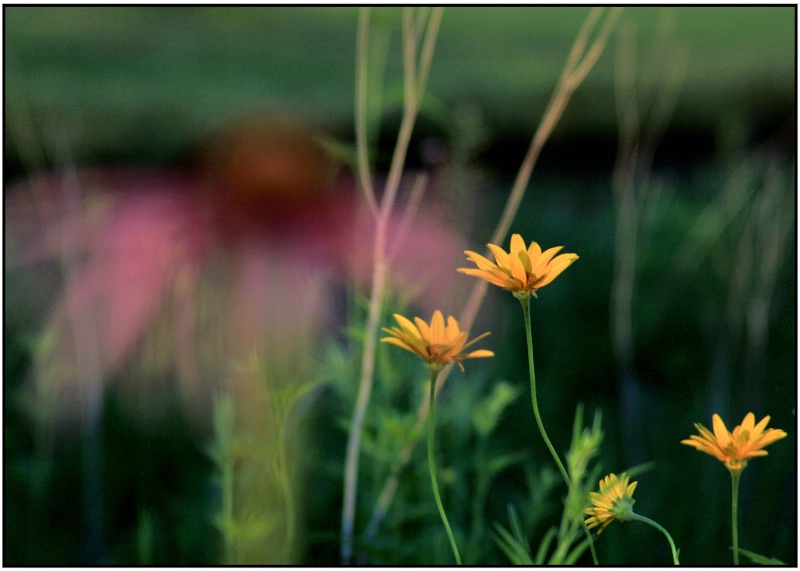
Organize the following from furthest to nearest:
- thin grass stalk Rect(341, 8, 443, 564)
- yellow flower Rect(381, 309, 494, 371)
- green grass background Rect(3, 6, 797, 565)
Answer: green grass background Rect(3, 6, 797, 565)
thin grass stalk Rect(341, 8, 443, 564)
yellow flower Rect(381, 309, 494, 371)

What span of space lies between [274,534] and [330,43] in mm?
481

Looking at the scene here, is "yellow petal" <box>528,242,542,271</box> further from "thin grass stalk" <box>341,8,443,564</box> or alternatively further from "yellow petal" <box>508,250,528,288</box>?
"thin grass stalk" <box>341,8,443,564</box>

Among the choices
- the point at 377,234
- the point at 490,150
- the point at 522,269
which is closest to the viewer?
the point at 522,269

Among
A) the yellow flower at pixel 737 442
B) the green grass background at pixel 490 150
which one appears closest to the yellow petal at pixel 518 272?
the yellow flower at pixel 737 442

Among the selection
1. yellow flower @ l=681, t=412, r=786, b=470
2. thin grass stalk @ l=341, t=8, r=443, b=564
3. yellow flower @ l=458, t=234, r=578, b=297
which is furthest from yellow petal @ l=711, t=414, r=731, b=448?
thin grass stalk @ l=341, t=8, r=443, b=564

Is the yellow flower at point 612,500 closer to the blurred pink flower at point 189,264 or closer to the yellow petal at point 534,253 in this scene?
the yellow petal at point 534,253

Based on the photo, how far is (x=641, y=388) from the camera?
0.84 metres

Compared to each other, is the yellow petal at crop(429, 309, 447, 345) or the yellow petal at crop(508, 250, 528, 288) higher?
the yellow petal at crop(508, 250, 528, 288)

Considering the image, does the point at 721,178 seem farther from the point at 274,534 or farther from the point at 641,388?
the point at 274,534

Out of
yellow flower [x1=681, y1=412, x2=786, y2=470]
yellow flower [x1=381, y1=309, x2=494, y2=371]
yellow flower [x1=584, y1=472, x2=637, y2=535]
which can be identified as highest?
yellow flower [x1=381, y1=309, x2=494, y2=371]

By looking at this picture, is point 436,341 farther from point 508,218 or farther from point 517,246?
point 508,218

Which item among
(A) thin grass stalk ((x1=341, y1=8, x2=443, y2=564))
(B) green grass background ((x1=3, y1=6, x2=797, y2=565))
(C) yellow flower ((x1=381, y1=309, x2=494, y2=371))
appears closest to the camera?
(C) yellow flower ((x1=381, y1=309, x2=494, y2=371))

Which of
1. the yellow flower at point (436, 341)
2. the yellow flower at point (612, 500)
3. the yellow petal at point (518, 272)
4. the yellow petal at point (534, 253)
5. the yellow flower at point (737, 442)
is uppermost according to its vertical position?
the yellow petal at point (534, 253)

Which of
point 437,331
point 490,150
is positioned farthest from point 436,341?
point 490,150
